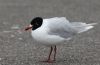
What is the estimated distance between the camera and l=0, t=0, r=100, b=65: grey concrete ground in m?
7.96

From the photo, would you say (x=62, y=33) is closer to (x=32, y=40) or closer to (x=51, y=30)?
(x=51, y=30)

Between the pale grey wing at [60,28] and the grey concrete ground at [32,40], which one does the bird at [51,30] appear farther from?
the grey concrete ground at [32,40]

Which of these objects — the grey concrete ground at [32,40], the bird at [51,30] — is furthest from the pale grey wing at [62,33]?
the grey concrete ground at [32,40]

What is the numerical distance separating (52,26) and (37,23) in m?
0.27

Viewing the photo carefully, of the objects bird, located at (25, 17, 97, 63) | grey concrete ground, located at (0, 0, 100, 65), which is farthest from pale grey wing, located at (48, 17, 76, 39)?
grey concrete ground, located at (0, 0, 100, 65)

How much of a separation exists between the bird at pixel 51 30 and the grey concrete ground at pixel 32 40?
0.43 meters

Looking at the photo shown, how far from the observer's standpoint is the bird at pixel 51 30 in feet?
24.2

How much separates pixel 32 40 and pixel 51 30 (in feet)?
7.92

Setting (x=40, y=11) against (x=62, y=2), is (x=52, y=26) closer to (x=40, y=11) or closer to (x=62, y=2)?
(x=40, y=11)

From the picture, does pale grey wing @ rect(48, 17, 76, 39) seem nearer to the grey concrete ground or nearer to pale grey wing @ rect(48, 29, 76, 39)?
pale grey wing @ rect(48, 29, 76, 39)

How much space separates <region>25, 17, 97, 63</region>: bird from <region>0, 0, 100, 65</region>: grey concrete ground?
1.43 ft

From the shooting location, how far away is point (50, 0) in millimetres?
16688

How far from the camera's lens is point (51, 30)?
7512 millimetres

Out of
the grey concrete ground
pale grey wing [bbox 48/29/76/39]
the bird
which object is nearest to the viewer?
the bird
